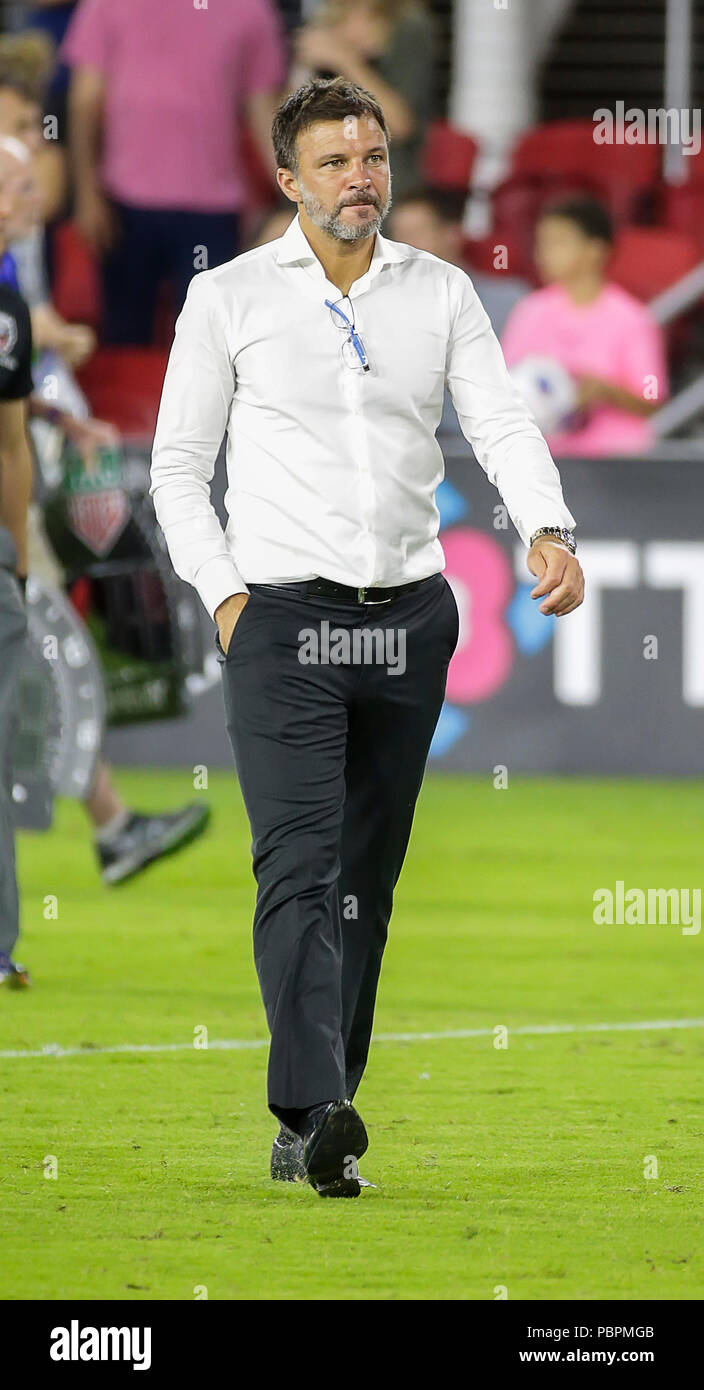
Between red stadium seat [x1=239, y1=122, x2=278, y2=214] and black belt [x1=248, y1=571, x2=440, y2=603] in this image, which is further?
red stadium seat [x1=239, y1=122, x2=278, y2=214]

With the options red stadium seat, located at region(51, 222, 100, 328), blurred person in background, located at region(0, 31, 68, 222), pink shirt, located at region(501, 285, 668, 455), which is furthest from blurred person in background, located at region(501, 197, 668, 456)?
blurred person in background, located at region(0, 31, 68, 222)

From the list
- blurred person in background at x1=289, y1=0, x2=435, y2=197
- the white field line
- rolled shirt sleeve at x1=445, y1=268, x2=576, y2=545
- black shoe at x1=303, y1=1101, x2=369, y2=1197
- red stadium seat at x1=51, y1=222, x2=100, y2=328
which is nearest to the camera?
black shoe at x1=303, y1=1101, x2=369, y2=1197

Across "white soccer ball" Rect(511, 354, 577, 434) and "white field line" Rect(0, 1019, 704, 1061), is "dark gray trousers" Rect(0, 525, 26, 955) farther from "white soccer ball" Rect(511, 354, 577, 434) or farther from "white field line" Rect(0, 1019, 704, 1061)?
"white soccer ball" Rect(511, 354, 577, 434)

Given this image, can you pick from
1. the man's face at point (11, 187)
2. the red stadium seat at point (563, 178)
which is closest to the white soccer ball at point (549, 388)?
the red stadium seat at point (563, 178)

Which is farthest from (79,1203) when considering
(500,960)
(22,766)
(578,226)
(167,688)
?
(578,226)

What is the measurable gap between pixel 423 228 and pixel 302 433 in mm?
7586

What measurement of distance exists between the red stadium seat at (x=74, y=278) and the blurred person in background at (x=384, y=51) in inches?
53.7

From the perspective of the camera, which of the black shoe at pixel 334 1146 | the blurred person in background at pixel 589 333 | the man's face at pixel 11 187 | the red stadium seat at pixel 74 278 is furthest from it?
the red stadium seat at pixel 74 278

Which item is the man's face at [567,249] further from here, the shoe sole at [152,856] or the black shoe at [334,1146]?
the black shoe at [334,1146]

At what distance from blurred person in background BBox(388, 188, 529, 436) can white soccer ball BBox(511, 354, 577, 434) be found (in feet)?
0.90

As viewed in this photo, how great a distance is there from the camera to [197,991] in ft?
22.6

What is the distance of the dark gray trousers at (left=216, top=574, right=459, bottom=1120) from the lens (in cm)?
450

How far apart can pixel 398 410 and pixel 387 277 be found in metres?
0.27

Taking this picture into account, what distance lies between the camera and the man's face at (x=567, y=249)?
1217cm
